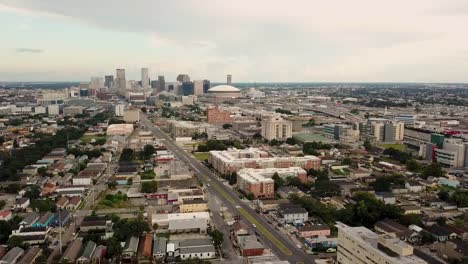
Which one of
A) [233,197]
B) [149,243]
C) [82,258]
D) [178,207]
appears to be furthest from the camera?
[233,197]

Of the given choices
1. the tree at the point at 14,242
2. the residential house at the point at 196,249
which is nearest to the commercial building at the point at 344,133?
the residential house at the point at 196,249

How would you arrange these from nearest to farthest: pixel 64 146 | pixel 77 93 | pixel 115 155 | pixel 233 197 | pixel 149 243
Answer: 1. pixel 149 243
2. pixel 233 197
3. pixel 115 155
4. pixel 64 146
5. pixel 77 93

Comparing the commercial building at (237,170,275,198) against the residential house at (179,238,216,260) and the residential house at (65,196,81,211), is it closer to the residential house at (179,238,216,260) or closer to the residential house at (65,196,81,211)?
the residential house at (179,238,216,260)

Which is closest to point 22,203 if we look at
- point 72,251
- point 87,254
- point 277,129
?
point 72,251

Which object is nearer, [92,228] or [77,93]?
[92,228]

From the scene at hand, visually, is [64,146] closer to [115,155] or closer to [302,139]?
[115,155]

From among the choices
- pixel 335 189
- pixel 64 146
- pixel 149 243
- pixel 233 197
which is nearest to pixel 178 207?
pixel 233 197
